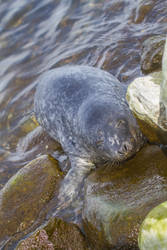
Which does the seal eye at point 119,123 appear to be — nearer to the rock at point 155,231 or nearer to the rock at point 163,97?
the rock at point 163,97

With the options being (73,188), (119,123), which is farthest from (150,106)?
(73,188)

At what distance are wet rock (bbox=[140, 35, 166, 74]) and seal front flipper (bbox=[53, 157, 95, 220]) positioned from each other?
2035 millimetres

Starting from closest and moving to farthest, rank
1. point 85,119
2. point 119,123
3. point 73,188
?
point 119,123, point 73,188, point 85,119

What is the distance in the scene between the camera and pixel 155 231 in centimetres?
191

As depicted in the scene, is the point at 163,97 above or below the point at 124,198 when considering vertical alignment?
above

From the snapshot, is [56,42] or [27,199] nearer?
[27,199]

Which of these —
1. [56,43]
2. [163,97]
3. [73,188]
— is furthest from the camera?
[56,43]

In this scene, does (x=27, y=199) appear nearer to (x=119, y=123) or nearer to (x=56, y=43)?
(x=119, y=123)

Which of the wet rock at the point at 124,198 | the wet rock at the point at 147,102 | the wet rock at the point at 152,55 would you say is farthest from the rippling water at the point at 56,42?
the wet rock at the point at 147,102

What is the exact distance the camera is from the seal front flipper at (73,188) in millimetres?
3545

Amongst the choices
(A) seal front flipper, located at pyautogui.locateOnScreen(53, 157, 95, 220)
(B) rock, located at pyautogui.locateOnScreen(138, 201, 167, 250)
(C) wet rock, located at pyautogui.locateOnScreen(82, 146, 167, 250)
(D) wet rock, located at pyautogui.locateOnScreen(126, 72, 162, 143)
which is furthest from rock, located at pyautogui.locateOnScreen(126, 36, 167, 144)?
(A) seal front flipper, located at pyautogui.locateOnScreen(53, 157, 95, 220)

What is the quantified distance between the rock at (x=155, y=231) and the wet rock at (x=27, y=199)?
175 cm

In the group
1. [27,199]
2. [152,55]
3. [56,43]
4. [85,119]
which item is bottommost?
[56,43]

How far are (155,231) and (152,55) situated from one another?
3.73 meters
